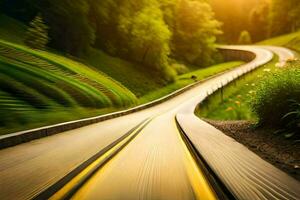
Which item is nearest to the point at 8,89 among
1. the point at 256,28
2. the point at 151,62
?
the point at 151,62

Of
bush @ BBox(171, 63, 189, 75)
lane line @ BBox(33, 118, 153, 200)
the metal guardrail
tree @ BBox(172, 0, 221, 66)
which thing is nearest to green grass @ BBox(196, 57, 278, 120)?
the metal guardrail

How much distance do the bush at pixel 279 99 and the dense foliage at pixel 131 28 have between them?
34966 millimetres

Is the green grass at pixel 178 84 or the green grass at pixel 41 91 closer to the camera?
the green grass at pixel 41 91

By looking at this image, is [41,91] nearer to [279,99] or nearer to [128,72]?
[279,99]

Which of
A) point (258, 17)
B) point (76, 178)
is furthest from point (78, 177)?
point (258, 17)

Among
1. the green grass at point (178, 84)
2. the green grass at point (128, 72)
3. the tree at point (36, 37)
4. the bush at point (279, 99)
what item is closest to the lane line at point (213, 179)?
the bush at point (279, 99)

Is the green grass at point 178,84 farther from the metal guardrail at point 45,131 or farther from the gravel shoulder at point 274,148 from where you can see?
the gravel shoulder at point 274,148

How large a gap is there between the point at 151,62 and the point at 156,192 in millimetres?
55146

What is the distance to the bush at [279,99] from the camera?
11359 millimetres

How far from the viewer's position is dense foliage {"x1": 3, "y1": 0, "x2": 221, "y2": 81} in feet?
151

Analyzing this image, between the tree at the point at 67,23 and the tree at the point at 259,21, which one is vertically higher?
the tree at the point at 259,21

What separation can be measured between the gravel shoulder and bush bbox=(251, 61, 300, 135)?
43cm

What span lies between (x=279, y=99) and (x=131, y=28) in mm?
49544

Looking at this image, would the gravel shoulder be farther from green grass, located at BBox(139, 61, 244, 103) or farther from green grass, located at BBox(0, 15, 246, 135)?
green grass, located at BBox(139, 61, 244, 103)
